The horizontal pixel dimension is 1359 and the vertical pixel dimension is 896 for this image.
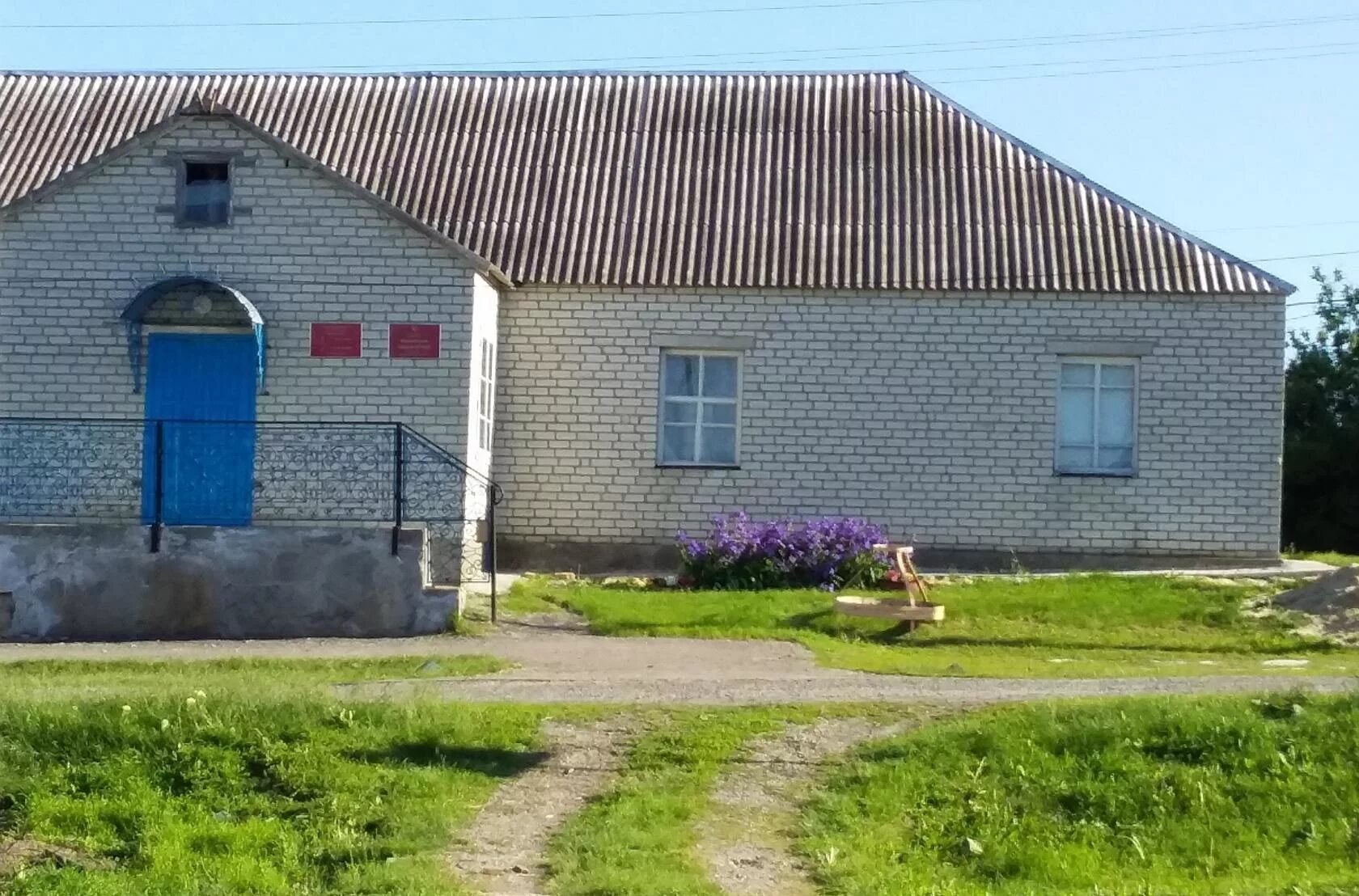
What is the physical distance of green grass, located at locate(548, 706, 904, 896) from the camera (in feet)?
25.4

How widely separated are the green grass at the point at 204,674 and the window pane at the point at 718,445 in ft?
20.6

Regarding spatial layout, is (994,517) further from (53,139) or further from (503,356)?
(53,139)

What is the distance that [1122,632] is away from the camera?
49.8 feet

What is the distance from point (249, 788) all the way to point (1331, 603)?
31.5 ft

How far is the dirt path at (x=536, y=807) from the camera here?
8109 mm

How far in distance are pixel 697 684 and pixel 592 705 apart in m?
1.20

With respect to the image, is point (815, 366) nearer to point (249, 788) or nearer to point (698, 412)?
point (698, 412)

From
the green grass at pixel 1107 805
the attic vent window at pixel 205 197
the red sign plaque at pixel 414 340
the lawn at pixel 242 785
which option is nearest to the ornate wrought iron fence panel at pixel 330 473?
the red sign plaque at pixel 414 340

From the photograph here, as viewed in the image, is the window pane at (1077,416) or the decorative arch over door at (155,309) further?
the window pane at (1077,416)

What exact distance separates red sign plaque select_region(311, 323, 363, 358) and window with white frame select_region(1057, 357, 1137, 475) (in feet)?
23.6

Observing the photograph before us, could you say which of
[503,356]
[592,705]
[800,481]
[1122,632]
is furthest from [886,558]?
[592,705]

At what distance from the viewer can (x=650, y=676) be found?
12531 millimetres

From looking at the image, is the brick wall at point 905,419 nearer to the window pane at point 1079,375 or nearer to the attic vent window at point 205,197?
the window pane at point 1079,375

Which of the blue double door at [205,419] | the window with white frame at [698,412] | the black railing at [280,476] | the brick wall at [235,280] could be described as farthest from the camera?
the window with white frame at [698,412]
